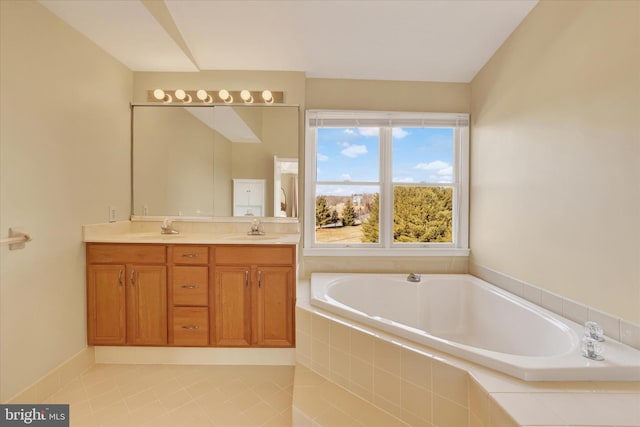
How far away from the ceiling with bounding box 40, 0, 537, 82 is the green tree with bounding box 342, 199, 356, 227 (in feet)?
3.77

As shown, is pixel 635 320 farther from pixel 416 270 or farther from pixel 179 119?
pixel 179 119

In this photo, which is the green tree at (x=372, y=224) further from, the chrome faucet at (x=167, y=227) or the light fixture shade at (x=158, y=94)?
the light fixture shade at (x=158, y=94)

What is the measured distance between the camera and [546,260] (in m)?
1.86

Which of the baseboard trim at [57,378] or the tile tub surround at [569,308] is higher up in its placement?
the tile tub surround at [569,308]

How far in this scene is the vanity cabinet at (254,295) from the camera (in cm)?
218

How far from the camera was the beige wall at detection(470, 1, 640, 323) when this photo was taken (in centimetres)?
139

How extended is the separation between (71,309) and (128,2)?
1967 mm

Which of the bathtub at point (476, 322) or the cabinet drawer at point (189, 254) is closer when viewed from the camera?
the bathtub at point (476, 322)

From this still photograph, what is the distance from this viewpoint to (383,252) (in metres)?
2.74

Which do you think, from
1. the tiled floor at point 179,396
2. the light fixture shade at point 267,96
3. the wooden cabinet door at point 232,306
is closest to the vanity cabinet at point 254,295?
the wooden cabinet door at point 232,306

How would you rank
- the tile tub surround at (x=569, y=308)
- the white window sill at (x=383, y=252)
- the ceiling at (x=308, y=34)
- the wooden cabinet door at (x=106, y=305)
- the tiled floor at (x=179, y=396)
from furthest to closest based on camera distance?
the white window sill at (x=383, y=252) → the wooden cabinet door at (x=106, y=305) → the ceiling at (x=308, y=34) → the tiled floor at (x=179, y=396) → the tile tub surround at (x=569, y=308)

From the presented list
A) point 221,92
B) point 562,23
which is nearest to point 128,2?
point 221,92

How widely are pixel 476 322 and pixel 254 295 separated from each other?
1.69m

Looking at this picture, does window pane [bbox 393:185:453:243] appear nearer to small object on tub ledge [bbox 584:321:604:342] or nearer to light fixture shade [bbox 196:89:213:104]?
small object on tub ledge [bbox 584:321:604:342]
